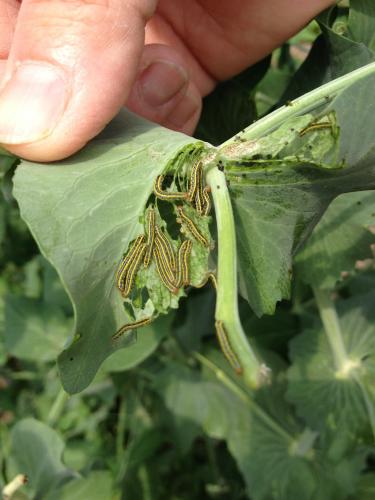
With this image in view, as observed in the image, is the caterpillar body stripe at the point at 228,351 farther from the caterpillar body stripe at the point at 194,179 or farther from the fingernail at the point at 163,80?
the fingernail at the point at 163,80

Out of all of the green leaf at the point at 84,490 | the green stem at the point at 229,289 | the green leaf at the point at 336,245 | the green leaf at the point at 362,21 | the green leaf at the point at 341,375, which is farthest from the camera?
the green leaf at the point at 341,375

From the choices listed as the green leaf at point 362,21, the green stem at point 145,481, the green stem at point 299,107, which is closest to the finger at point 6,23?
the green stem at point 299,107

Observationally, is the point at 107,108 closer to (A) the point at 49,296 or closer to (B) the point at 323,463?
(A) the point at 49,296

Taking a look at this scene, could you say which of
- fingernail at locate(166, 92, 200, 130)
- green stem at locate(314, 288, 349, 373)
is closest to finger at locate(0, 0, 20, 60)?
fingernail at locate(166, 92, 200, 130)

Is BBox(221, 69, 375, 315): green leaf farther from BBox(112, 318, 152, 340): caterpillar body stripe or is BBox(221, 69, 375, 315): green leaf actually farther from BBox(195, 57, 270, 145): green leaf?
BBox(195, 57, 270, 145): green leaf

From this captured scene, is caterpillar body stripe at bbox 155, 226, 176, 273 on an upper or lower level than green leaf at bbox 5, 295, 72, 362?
upper

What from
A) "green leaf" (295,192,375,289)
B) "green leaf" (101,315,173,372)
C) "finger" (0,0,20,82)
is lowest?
"green leaf" (101,315,173,372)
